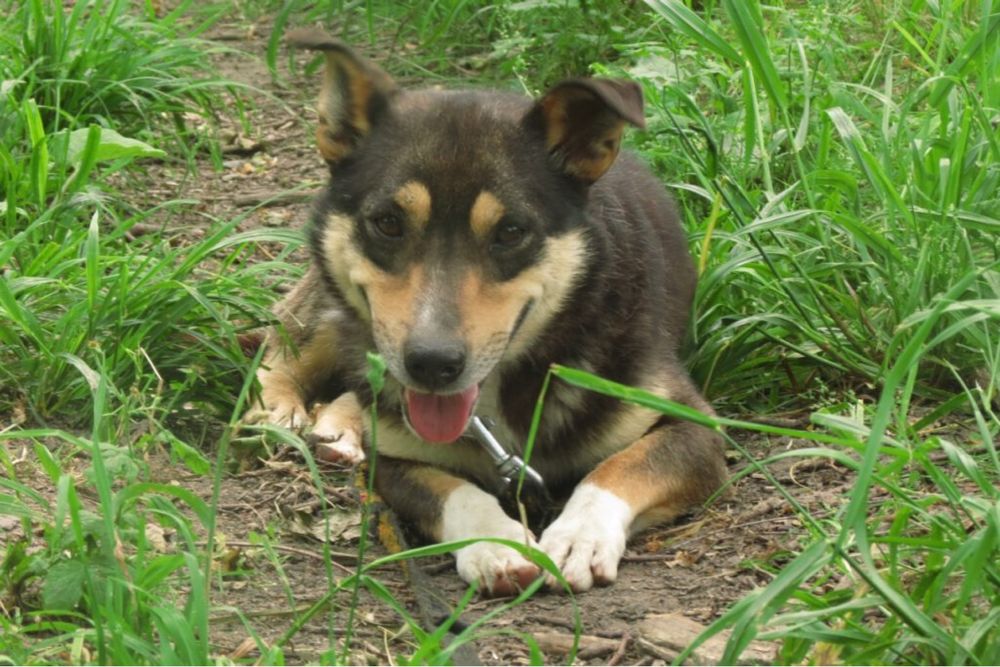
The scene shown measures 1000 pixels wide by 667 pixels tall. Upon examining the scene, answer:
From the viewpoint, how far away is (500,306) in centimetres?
427

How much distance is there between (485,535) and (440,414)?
40 centimetres

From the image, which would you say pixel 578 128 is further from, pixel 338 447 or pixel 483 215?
pixel 338 447

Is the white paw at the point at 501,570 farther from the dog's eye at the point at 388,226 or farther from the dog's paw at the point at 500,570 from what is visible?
the dog's eye at the point at 388,226

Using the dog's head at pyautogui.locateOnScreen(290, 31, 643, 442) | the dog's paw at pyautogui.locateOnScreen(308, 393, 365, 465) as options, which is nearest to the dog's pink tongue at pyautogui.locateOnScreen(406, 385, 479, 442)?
the dog's head at pyautogui.locateOnScreen(290, 31, 643, 442)

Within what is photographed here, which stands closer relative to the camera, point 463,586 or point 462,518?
point 463,586

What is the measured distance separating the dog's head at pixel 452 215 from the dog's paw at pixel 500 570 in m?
0.45

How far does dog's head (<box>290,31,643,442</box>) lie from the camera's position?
4180 millimetres

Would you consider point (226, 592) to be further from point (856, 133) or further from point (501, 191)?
point (856, 133)

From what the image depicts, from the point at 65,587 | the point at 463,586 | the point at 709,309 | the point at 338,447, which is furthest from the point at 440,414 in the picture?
the point at 65,587

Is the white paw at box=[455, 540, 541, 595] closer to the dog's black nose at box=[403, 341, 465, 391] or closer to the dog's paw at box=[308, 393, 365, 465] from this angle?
the dog's black nose at box=[403, 341, 465, 391]

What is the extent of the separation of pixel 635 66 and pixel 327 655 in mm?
4242

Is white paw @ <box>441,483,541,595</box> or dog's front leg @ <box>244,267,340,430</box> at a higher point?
white paw @ <box>441,483,541,595</box>

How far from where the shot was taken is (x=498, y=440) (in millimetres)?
4730

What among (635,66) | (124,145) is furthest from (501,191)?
(635,66)
